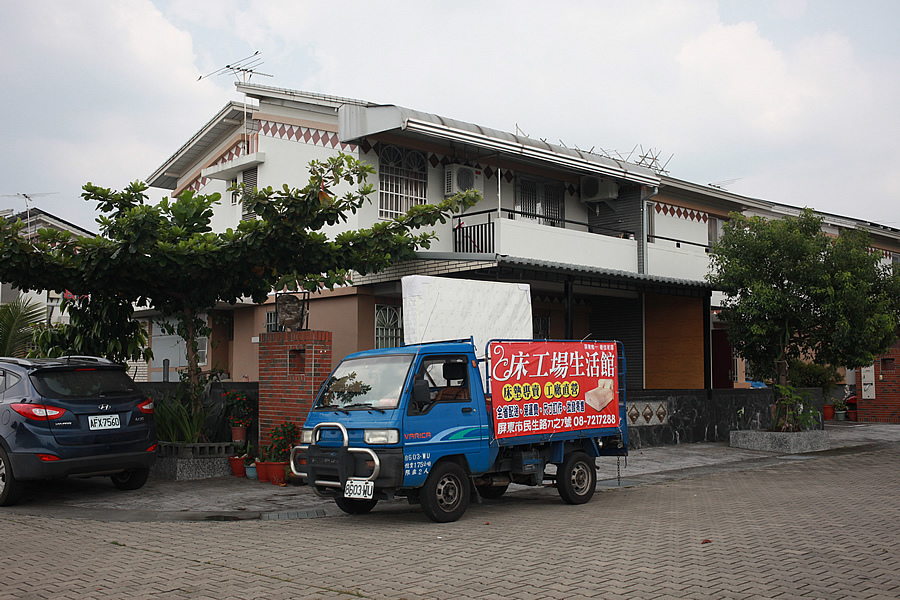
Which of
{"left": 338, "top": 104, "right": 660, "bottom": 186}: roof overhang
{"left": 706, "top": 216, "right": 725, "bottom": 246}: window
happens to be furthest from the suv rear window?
{"left": 706, "top": 216, "right": 725, "bottom": 246}: window

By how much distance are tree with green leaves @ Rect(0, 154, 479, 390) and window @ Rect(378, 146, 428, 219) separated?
4110mm

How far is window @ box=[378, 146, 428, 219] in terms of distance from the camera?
17.7 meters

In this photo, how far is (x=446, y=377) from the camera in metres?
9.47

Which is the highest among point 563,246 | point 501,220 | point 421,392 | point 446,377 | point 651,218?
point 651,218

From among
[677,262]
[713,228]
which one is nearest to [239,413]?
[677,262]

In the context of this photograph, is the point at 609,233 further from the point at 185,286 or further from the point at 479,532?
the point at 479,532

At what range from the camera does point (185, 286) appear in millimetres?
13266

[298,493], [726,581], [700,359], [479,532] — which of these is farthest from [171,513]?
[700,359]

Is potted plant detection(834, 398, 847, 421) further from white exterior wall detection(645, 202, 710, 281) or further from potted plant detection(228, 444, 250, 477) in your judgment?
potted plant detection(228, 444, 250, 477)

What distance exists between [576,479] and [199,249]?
6171mm

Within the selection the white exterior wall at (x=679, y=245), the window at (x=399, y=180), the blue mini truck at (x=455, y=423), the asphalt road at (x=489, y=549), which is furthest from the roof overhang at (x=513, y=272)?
the asphalt road at (x=489, y=549)

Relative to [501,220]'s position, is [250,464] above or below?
below

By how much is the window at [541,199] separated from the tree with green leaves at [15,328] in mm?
11595

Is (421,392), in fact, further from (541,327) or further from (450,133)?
(541,327)
